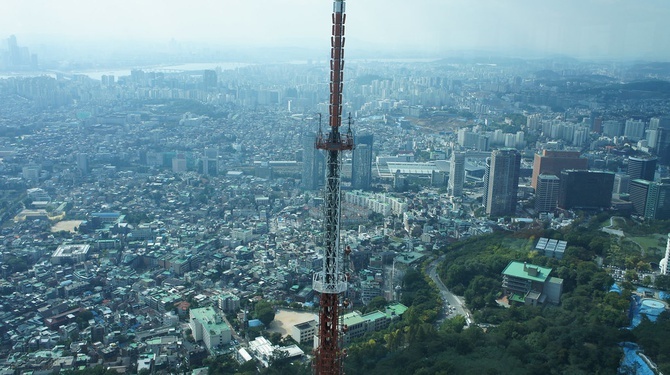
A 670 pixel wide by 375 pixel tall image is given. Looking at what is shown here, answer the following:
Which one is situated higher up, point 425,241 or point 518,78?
point 518,78

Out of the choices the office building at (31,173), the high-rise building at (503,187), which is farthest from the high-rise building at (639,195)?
the office building at (31,173)

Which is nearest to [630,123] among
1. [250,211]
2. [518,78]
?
[518,78]

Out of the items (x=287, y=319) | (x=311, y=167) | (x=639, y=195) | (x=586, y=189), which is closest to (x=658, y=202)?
(x=639, y=195)

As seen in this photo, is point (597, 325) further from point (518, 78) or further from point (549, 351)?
point (518, 78)

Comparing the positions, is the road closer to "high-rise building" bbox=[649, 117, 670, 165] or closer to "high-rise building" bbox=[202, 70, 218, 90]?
"high-rise building" bbox=[649, 117, 670, 165]

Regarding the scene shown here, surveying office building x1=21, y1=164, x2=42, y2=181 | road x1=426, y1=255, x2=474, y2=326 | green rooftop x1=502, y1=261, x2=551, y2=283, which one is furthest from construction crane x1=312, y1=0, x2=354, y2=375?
office building x1=21, y1=164, x2=42, y2=181
